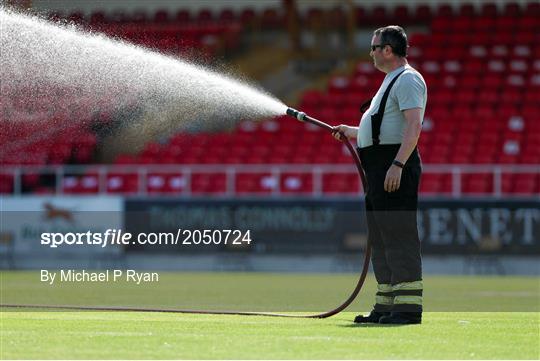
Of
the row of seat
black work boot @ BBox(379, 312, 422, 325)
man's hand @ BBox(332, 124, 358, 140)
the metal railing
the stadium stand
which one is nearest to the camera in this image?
black work boot @ BBox(379, 312, 422, 325)

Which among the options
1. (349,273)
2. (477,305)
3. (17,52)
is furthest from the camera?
(349,273)

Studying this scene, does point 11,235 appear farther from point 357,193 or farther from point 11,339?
point 11,339

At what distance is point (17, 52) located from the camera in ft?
45.6

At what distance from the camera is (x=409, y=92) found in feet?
31.0

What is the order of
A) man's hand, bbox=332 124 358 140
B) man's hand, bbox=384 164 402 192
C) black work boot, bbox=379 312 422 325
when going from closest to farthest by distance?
man's hand, bbox=384 164 402 192
black work boot, bbox=379 312 422 325
man's hand, bbox=332 124 358 140

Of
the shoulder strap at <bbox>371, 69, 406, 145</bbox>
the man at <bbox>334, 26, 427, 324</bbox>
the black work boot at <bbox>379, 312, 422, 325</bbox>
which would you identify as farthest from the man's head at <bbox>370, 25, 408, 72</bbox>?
the black work boot at <bbox>379, 312, 422, 325</bbox>

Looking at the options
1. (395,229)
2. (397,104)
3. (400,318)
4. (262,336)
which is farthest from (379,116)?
(262,336)

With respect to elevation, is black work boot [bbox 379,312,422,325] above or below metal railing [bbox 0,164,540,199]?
below

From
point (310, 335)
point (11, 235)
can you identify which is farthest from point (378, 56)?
point (11, 235)

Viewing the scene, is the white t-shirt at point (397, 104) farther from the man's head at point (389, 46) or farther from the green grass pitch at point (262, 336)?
the green grass pitch at point (262, 336)

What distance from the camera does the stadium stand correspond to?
2400 centimetres

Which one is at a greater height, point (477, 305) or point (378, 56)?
point (378, 56)

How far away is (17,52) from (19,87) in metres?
5.82

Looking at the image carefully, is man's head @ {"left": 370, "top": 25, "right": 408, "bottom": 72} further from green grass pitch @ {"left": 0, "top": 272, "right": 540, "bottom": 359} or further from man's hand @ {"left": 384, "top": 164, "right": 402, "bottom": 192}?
green grass pitch @ {"left": 0, "top": 272, "right": 540, "bottom": 359}
